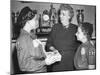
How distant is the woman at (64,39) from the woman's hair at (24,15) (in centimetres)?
32

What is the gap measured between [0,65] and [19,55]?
282 millimetres

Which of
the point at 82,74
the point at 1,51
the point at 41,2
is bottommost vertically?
the point at 82,74

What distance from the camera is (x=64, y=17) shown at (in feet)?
7.66

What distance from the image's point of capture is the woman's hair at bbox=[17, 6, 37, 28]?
2.17m

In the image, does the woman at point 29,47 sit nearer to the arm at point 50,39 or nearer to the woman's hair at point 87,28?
the arm at point 50,39

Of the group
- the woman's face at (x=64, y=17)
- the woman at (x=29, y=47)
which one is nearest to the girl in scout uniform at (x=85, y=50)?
the woman's face at (x=64, y=17)

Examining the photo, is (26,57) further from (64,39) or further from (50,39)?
(64,39)

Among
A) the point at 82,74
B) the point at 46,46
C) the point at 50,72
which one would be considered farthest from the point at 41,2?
the point at 82,74

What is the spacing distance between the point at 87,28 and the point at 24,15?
85 cm

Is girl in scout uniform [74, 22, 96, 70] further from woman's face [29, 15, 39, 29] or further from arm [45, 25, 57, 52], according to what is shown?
woman's face [29, 15, 39, 29]

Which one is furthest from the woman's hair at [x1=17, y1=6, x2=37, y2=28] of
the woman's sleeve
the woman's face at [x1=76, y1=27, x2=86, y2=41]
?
the woman's face at [x1=76, y1=27, x2=86, y2=41]

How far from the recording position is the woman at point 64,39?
2299 mm

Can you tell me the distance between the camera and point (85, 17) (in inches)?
95.4

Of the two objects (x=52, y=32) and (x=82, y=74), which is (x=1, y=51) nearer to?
(x=52, y=32)
